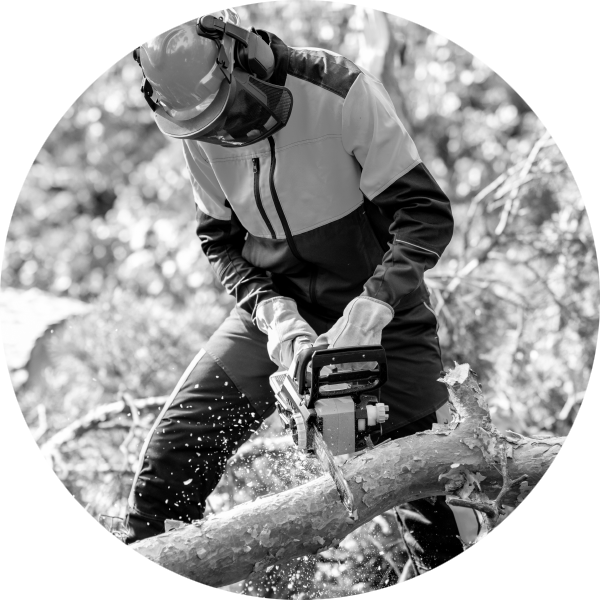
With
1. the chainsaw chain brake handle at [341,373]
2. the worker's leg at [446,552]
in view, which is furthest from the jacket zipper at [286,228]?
the worker's leg at [446,552]

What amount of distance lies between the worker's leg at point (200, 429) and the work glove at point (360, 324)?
15.8 inches

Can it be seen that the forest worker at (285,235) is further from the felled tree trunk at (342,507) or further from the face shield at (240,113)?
the felled tree trunk at (342,507)

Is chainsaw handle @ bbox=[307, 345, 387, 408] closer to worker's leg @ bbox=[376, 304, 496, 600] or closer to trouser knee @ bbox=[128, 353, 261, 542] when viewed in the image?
worker's leg @ bbox=[376, 304, 496, 600]

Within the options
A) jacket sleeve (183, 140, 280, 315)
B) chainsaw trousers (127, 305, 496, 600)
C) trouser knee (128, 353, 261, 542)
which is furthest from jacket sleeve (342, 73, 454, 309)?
trouser knee (128, 353, 261, 542)

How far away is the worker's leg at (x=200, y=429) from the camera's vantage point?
210 cm

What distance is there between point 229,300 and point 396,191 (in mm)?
2680

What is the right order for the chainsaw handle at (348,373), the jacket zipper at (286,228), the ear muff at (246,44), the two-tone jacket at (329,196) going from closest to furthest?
1. the chainsaw handle at (348,373)
2. the ear muff at (246,44)
3. the two-tone jacket at (329,196)
4. the jacket zipper at (286,228)

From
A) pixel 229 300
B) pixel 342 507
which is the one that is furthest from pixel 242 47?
pixel 229 300

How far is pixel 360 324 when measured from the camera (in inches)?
73.0

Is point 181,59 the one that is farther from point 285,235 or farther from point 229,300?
point 229,300

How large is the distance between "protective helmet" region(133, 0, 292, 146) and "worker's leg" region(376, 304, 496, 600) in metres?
0.72

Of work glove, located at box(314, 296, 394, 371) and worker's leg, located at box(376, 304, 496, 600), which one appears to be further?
worker's leg, located at box(376, 304, 496, 600)

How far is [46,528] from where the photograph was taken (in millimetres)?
2559

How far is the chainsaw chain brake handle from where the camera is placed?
1.69 metres
